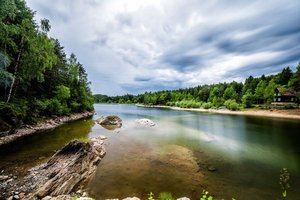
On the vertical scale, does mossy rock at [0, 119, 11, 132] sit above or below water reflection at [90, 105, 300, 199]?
above

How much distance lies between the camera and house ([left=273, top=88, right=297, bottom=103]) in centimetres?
6738

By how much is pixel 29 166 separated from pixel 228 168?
14.3 m

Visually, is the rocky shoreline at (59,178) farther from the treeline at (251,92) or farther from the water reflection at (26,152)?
the treeline at (251,92)

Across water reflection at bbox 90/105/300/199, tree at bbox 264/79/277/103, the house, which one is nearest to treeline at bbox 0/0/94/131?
water reflection at bbox 90/105/300/199

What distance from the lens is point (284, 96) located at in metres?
69.1

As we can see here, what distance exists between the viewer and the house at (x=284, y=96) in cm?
6738

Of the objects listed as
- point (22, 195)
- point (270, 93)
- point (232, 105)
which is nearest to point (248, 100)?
point (232, 105)

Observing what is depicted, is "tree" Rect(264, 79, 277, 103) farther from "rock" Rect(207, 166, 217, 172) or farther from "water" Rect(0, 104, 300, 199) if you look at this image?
"rock" Rect(207, 166, 217, 172)

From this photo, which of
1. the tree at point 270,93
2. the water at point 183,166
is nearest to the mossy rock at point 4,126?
the water at point 183,166

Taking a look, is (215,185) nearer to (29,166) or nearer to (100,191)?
(100,191)

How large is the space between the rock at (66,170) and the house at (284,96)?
78.1 metres

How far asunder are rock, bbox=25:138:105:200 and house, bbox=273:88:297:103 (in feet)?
256

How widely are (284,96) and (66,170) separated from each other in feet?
269

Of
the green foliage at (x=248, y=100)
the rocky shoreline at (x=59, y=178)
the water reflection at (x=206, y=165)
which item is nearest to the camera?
the rocky shoreline at (x=59, y=178)
